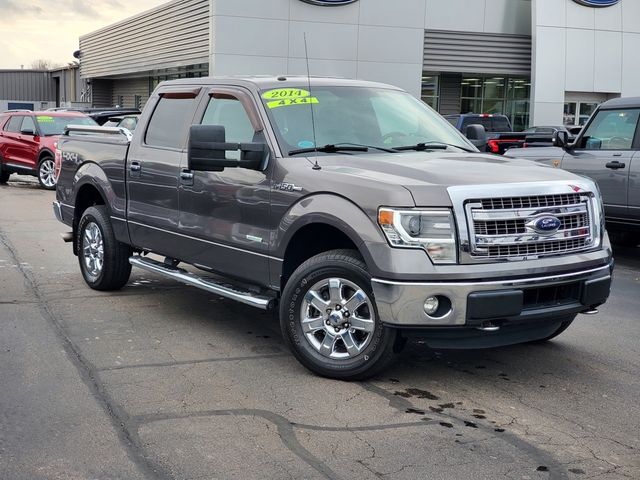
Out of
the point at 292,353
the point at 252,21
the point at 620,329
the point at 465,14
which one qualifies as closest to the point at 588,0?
the point at 465,14

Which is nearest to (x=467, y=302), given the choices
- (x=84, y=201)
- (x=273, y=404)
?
(x=273, y=404)

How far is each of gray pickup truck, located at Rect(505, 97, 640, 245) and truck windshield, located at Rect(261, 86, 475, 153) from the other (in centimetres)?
394

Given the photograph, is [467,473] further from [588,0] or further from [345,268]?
[588,0]

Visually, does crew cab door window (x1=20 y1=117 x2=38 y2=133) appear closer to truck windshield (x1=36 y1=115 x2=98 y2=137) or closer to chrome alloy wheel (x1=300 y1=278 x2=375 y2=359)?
truck windshield (x1=36 y1=115 x2=98 y2=137)

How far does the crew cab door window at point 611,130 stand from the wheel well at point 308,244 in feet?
18.8

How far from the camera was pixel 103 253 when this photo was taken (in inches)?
311

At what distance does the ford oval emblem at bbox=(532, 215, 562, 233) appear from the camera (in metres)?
5.09

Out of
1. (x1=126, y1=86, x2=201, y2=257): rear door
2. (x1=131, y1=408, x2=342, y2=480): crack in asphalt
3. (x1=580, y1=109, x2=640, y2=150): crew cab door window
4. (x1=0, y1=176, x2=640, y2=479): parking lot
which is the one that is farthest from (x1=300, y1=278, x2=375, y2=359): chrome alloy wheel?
(x1=580, y1=109, x2=640, y2=150): crew cab door window

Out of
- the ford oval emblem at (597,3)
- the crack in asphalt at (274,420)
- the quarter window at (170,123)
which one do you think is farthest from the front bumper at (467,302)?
the ford oval emblem at (597,3)

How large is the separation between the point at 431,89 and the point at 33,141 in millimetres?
18407

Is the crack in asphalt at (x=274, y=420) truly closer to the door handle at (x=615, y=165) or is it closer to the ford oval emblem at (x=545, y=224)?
the ford oval emblem at (x=545, y=224)

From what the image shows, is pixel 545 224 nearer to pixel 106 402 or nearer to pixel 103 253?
pixel 106 402

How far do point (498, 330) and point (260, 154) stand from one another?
2.04 m

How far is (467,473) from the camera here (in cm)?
398
